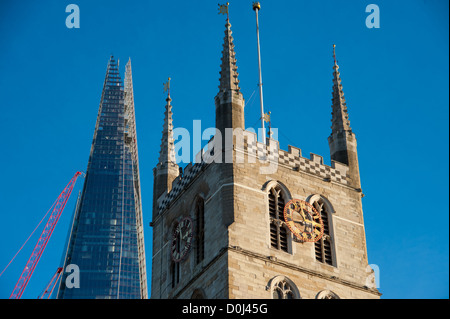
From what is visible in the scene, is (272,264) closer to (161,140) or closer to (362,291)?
(362,291)

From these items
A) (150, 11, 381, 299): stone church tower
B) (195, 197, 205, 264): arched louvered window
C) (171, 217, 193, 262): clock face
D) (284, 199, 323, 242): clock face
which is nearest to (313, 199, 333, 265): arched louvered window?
(150, 11, 381, 299): stone church tower

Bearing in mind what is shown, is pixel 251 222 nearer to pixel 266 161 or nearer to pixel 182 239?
pixel 266 161

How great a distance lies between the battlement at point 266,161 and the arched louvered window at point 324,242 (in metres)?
2.51

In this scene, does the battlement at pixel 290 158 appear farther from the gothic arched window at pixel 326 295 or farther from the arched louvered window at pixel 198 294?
the arched louvered window at pixel 198 294

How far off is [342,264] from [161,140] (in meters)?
20.1

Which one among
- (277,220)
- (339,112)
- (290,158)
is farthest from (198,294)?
(339,112)

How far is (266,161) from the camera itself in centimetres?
7044

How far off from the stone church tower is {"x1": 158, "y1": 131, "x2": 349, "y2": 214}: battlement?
96mm

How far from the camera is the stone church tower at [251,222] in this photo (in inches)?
2569

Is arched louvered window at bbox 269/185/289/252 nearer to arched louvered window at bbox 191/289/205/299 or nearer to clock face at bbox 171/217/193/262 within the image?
arched louvered window at bbox 191/289/205/299

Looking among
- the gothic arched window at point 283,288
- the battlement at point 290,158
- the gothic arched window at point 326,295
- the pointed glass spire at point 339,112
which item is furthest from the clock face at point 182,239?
the pointed glass spire at point 339,112
